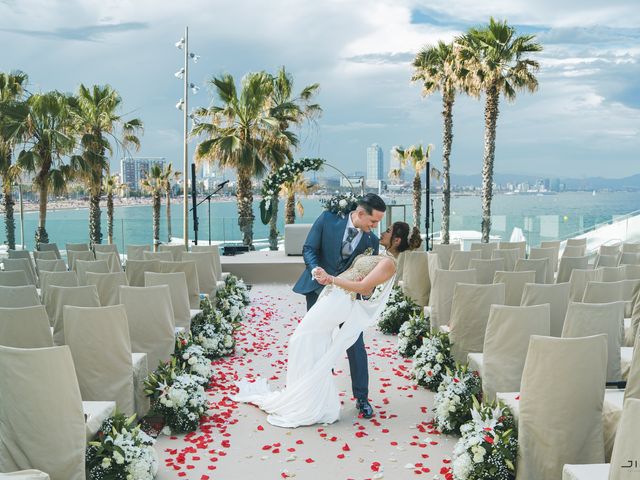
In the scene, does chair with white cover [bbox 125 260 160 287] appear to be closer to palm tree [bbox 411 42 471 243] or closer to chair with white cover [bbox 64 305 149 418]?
chair with white cover [bbox 64 305 149 418]

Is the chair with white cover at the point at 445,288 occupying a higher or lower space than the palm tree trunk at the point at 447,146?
lower

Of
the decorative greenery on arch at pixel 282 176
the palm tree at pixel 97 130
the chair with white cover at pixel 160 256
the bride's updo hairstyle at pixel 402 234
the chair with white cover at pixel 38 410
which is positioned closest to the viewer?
the chair with white cover at pixel 38 410

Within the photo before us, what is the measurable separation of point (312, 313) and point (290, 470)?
108cm

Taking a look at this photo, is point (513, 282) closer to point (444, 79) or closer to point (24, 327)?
point (24, 327)

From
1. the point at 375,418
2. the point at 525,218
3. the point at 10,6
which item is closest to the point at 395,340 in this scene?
the point at 375,418

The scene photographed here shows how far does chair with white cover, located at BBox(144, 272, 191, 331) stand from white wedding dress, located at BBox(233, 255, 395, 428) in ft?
5.72

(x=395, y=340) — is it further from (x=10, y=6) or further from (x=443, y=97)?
(x=10, y=6)

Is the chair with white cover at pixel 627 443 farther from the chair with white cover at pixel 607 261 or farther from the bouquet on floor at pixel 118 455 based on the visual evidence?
the chair with white cover at pixel 607 261

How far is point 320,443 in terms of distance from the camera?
161 inches

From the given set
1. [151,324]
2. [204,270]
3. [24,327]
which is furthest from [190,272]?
[24,327]

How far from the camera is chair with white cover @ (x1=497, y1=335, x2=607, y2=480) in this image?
10.3ft

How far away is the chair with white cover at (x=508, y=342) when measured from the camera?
409 cm

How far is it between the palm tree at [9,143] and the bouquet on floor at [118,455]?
1039 centimetres

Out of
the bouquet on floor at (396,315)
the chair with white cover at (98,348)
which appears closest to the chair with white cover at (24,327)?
the chair with white cover at (98,348)
